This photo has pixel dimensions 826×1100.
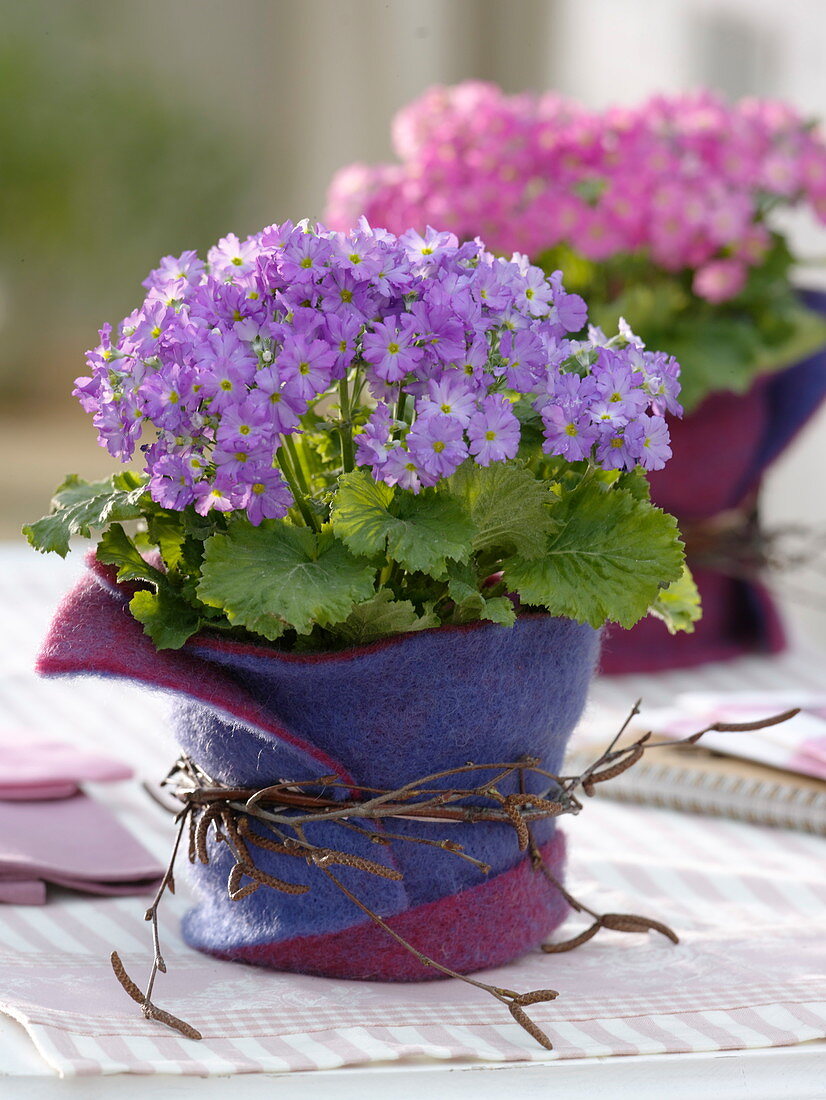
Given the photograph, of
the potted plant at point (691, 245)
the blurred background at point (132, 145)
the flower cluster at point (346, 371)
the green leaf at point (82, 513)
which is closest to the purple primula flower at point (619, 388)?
the flower cluster at point (346, 371)

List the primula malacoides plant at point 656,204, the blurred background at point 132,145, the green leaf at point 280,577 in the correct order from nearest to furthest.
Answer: the green leaf at point 280,577 < the primula malacoides plant at point 656,204 < the blurred background at point 132,145

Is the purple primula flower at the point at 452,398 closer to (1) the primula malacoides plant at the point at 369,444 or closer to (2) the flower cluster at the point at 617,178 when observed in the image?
(1) the primula malacoides plant at the point at 369,444

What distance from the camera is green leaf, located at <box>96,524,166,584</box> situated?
639 millimetres

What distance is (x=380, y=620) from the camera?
611 mm

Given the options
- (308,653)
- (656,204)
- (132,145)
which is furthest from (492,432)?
(132,145)

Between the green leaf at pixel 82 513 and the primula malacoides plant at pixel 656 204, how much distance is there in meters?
0.69

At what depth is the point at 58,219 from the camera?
7023 mm

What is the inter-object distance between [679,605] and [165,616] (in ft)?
0.89

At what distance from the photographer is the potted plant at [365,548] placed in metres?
0.59

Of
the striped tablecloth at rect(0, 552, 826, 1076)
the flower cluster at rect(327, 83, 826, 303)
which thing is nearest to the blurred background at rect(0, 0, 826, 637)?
the flower cluster at rect(327, 83, 826, 303)

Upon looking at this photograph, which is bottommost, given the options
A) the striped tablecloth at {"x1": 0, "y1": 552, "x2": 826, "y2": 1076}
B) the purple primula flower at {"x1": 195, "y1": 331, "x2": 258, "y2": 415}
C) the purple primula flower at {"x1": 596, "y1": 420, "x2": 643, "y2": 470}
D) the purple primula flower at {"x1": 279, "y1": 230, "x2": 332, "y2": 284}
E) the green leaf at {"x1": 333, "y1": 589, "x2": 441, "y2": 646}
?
the striped tablecloth at {"x1": 0, "y1": 552, "x2": 826, "y2": 1076}

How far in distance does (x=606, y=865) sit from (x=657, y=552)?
1.00ft

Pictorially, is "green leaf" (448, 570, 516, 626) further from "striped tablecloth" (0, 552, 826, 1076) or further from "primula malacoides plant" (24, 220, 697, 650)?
"striped tablecloth" (0, 552, 826, 1076)

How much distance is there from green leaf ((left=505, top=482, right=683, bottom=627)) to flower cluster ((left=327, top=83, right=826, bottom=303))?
69cm
